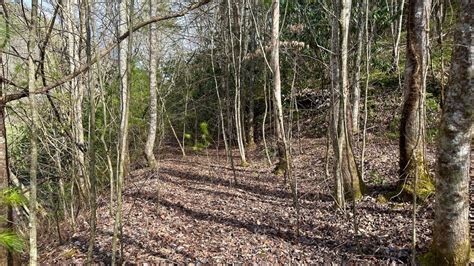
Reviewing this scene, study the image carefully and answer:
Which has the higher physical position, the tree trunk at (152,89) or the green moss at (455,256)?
the tree trunk at (152,89)

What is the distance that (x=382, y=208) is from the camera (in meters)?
5.44

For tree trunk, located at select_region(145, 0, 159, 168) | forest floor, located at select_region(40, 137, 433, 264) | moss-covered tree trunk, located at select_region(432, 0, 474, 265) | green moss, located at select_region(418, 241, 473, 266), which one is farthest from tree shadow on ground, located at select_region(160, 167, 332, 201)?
moss-covered tree trunk, located at select_region(432, 0, 474, 265)

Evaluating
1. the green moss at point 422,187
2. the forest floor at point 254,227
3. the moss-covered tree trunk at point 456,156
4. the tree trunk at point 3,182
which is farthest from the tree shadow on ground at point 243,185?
the tree trunk at point 3,182

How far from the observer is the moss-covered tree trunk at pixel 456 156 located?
3.29m

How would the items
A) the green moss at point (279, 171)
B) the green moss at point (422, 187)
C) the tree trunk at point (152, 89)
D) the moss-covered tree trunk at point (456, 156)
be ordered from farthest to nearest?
the tree trunk at point (152, 89) → the green moss at point (279, 171) → the green moss at point (422, 187) → the moss-covered tree trunk at point (456, 156)

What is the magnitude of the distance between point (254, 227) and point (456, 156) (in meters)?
3.00

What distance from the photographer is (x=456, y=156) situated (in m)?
3.42

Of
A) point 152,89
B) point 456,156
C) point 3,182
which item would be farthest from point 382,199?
point 152,89

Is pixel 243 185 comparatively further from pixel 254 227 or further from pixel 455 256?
pixel 455 256

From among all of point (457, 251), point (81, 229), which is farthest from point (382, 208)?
point (81, 229)

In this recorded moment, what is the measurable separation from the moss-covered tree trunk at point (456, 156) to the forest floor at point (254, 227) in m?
0.66

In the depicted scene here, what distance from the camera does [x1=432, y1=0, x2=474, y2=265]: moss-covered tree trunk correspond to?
3287 mm

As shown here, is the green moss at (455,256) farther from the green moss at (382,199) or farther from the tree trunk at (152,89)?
the tree trunk at (152,89)

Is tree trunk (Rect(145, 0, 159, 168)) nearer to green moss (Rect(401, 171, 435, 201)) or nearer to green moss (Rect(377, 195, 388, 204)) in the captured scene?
green moss (Rect(377, 195, 388, 204))
